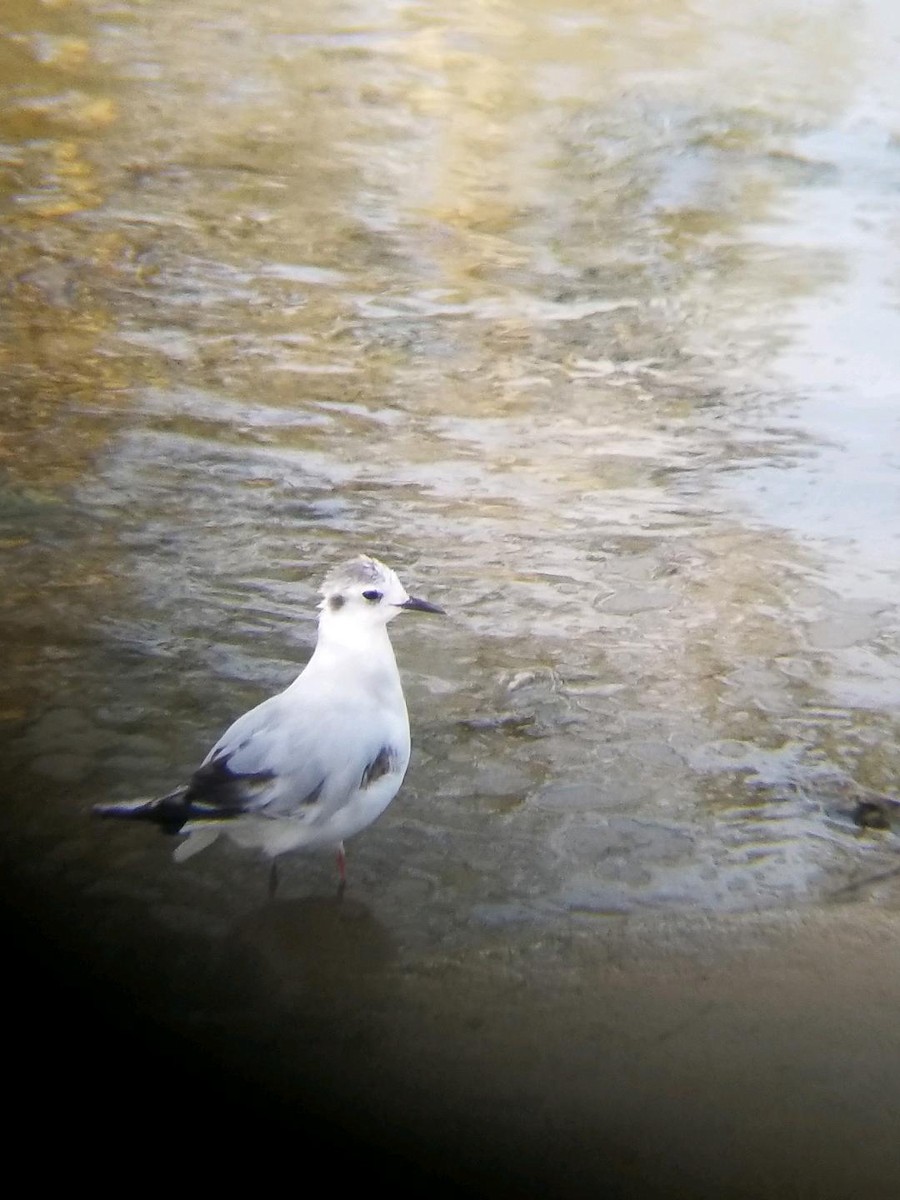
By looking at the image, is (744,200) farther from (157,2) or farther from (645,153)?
(157,2)

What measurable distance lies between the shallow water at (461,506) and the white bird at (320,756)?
26 cm

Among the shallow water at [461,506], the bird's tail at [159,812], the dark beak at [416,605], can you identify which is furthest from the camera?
the dark beak at [416,605]

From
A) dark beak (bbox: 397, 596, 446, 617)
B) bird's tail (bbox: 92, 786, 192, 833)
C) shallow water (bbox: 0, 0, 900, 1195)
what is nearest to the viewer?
bird's tail (bbox: 92, 786, 192, 833)

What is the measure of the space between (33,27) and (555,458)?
882 cm

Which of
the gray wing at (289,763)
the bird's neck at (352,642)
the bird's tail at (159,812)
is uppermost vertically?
the bird's neck at (352,642)

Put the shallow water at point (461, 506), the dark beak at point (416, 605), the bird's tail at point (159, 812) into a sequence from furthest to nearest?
the dark beak at point (416, 605), the shallow water at point (461, 506), the bird's tail at point (159, 812)

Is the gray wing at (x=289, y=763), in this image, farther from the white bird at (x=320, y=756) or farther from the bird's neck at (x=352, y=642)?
the bird's neck at (x=352, y=642)

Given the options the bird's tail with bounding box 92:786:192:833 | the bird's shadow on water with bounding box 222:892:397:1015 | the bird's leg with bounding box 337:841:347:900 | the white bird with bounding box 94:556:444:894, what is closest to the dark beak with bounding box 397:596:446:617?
the white bird with bounding box 94:556:444:894

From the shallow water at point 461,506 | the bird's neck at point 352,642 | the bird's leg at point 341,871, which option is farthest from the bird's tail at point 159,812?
the bird's neck at point 352,642

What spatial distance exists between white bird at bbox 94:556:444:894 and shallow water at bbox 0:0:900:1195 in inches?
10.4

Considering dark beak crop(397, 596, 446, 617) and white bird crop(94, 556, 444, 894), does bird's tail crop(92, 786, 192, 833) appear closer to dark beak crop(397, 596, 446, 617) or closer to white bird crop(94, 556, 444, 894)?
white bird crop(94, 556, 444, 894)

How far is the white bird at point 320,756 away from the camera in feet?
11.8

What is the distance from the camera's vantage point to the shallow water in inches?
154

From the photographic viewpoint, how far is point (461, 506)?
616 cm
